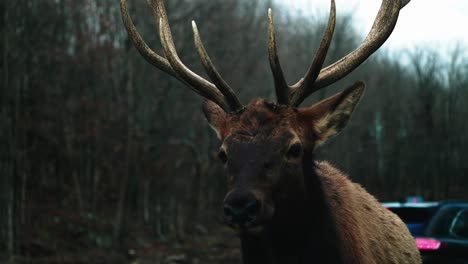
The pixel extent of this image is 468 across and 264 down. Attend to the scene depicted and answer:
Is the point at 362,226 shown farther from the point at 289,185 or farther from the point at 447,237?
the point at 447,237

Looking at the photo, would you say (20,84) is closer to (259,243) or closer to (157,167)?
(157,167)

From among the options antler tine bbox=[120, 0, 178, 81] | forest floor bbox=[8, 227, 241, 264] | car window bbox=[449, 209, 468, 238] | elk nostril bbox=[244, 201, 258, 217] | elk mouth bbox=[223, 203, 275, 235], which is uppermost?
antler tine bbox=[120, 0, 178, 81]

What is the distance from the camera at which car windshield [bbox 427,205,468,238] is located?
32.7 feet

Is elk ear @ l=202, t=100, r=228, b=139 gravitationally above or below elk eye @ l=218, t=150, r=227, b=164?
above

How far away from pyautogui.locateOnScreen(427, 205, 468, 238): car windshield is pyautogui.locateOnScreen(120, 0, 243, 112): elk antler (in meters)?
5.41

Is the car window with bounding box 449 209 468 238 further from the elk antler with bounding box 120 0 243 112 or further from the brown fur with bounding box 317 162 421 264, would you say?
the elk antler with bounding box 120 0 243 112

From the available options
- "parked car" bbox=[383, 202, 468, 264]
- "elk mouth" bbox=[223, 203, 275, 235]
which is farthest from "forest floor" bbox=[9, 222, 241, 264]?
"elk mouth" bbox=[223, 203, 275, 235]

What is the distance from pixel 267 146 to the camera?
15.6 feet

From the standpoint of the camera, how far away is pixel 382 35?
5637 millimetres

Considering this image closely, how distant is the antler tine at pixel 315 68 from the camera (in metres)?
5.21

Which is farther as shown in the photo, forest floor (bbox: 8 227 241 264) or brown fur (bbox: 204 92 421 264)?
forest floor (bbox: 8 227 241 264)

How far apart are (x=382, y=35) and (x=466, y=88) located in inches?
1949

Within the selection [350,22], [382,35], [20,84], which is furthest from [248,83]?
[382,35]

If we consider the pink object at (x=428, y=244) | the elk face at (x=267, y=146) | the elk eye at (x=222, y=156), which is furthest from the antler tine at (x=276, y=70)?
the pink object at (x=428, y=244)
